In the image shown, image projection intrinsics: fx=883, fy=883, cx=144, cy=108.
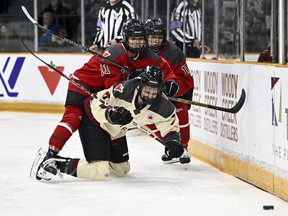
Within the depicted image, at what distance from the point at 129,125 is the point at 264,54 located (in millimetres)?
1013

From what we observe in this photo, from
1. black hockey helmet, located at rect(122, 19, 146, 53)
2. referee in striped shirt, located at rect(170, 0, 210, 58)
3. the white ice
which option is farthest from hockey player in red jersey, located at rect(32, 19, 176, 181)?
referee in striped shirt, located at rect(170, 0, 210, 58)

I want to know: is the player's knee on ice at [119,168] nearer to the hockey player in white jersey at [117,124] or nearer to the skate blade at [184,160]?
the hockey player in white jersey at [117,124]

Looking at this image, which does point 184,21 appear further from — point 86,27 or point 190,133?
point 86,27

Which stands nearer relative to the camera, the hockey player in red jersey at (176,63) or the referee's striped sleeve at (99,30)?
the hockey player in red jersey at (176,63)

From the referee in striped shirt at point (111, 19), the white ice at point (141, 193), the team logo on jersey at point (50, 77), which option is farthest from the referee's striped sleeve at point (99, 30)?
the white ice at point (141, 193)

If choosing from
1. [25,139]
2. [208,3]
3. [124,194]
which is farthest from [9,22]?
[124,194]

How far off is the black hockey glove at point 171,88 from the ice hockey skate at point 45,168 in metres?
1.00

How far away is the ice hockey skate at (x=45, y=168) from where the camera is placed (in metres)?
5.57

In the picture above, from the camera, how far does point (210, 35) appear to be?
7.56 metres

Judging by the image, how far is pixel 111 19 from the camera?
9.69 m

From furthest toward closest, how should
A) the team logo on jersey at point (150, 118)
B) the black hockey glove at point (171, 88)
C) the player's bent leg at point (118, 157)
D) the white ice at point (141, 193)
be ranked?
the black hockey glove at point (171, 88) < the player's bent leg at point (118, 157) < the team logo on jersey at point (150, 118) < the white ice at point (141, 193)

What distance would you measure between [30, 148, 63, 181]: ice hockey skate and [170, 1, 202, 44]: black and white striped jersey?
2751mm

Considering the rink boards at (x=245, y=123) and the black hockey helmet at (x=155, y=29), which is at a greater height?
the black hockey helmet at (x=155, y=29)

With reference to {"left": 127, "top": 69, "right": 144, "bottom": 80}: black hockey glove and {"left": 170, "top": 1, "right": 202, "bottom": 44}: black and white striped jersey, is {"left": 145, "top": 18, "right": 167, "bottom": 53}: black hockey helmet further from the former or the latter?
{"left": 170, "top": 1, "right": 202, "bottom": 44}: black and white striped jersey
